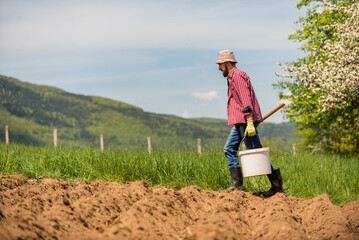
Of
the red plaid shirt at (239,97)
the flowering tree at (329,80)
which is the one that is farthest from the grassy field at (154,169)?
the flowering tree at (329,80)

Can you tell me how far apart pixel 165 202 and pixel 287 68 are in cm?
1737

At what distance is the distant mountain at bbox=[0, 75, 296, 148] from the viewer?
10962cm

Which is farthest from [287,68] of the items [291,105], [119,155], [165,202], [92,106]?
[92,106]

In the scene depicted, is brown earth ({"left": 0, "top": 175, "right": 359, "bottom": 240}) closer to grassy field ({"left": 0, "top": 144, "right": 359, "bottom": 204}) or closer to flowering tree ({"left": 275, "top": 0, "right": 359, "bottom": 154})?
grassy field ({"left": 0, "top": 144, "right": 359, "bottom": 204})

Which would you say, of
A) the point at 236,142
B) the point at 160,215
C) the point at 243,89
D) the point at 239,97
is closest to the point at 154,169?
the point at 236,142

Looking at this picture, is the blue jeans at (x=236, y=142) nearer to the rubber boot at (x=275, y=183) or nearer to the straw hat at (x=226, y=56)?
the rubber boot at (x=275, y=183)

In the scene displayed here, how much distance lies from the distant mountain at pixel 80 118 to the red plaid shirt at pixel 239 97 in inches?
3743

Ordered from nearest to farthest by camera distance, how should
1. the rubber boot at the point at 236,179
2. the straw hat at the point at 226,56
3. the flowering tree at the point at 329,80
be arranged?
1. the straw hat at the point at 226,56
2. the rubber boot at the point at 236,179
3. the flowering tree at the point at 329,80

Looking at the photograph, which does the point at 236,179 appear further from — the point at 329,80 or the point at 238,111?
the point at 329,80

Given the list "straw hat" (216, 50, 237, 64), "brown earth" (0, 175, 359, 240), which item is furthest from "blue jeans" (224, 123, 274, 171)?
"straw hat" (216, 50, 237, 64)

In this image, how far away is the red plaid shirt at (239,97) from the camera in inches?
250

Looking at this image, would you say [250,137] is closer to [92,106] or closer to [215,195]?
[215,195]

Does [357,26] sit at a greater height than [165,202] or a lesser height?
greater

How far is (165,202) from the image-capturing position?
517cm
